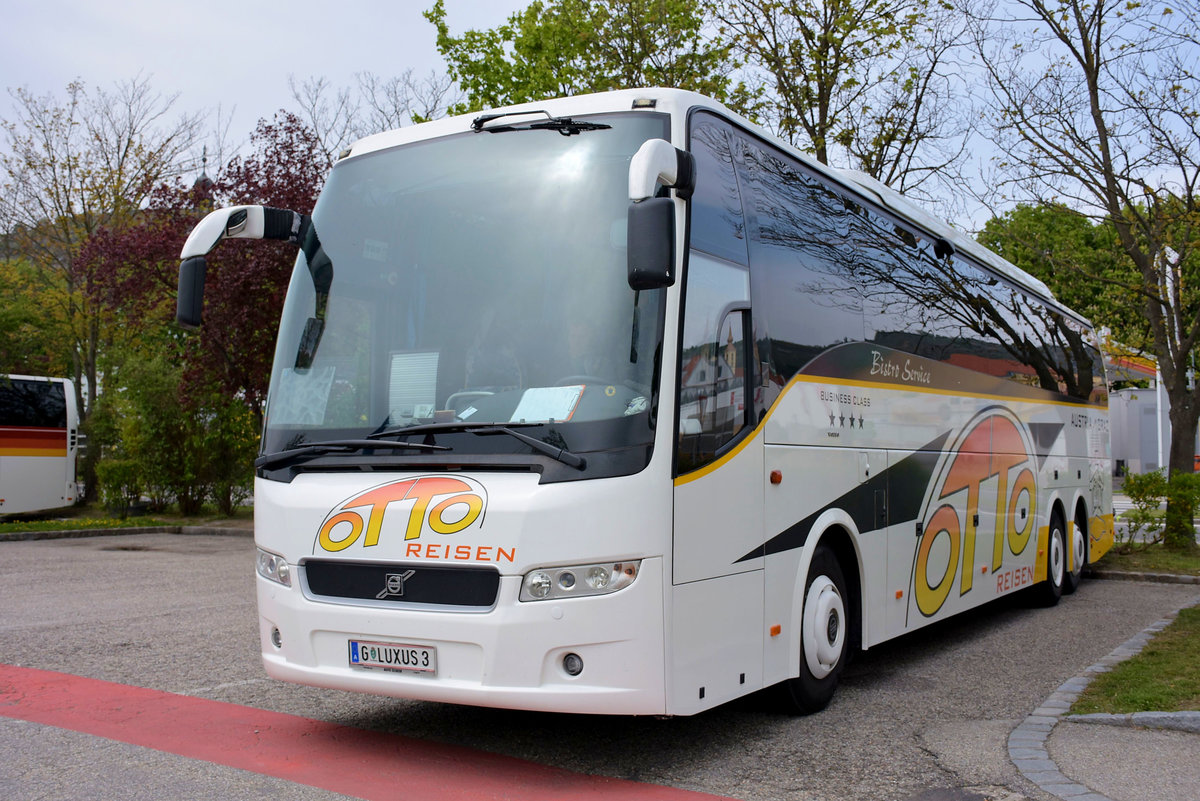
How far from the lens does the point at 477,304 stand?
19.4ft

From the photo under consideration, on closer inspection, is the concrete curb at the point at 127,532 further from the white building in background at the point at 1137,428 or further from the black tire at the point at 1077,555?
the white building in background at the point at 1137,428

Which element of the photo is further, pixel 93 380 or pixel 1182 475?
pixel 93 380

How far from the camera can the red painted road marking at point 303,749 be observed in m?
5.29

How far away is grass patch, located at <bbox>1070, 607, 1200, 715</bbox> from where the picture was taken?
22.3ft

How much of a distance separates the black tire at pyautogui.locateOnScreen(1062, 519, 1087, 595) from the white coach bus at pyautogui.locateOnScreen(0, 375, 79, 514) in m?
20.3

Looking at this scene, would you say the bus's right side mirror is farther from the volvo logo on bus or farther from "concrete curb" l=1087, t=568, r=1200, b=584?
"concrete curb" l=1087, t=568, r=1200, b=584

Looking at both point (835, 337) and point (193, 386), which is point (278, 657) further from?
point (193, 386)

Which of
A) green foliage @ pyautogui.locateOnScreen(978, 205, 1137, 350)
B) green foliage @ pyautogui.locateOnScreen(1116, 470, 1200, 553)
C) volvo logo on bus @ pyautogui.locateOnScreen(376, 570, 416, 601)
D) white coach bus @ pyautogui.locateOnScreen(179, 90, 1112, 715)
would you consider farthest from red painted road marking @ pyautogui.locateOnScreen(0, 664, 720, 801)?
green foliage @ pyautogui.locateOnScreen(978, 205, 1137, 350)

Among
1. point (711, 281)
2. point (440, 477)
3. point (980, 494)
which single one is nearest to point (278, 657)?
point (440, 477)

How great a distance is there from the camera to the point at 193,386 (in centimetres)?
2145

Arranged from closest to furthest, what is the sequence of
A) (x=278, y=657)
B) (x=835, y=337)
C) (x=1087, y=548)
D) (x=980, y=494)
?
(x=278, y=657) → (x=835, y=337) → (x=980, y=494) → (x=1087, y=548)

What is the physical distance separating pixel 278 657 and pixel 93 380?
2653cm

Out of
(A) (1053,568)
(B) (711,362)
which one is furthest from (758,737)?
(A) (1053,568)

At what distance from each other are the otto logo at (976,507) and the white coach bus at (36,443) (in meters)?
20.2
